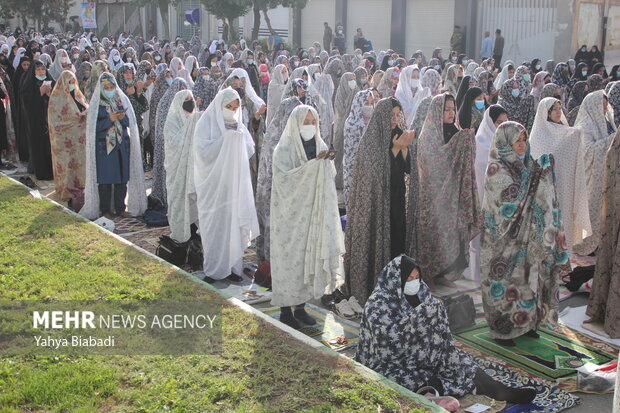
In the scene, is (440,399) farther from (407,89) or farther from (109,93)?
(407,89)

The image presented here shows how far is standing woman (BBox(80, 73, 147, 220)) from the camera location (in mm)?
8781

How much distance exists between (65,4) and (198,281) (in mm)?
39628

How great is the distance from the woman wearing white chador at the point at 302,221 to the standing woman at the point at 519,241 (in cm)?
118

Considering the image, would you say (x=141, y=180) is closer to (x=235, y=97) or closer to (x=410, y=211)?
(x=235, y=97)

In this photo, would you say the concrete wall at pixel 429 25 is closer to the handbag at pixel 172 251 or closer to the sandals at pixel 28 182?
the sandals at pixel 28 182

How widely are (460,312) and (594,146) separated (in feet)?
9.05

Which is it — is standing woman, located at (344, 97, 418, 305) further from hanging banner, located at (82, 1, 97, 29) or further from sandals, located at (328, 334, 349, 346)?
hanging banner, located at (82, 1, 97, 29)

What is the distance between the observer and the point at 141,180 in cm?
923

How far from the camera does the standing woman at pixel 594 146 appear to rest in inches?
295

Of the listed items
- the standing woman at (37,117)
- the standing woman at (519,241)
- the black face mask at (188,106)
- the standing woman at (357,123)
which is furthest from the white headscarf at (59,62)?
the standing woman at (519,241)

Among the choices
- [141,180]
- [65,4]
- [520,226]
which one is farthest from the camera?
[65,4]

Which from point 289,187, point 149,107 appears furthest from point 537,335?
point 149,107

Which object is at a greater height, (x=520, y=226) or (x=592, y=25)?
(x=592, y=25)

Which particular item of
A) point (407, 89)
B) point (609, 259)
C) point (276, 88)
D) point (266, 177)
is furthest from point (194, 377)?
point (407, 89)
